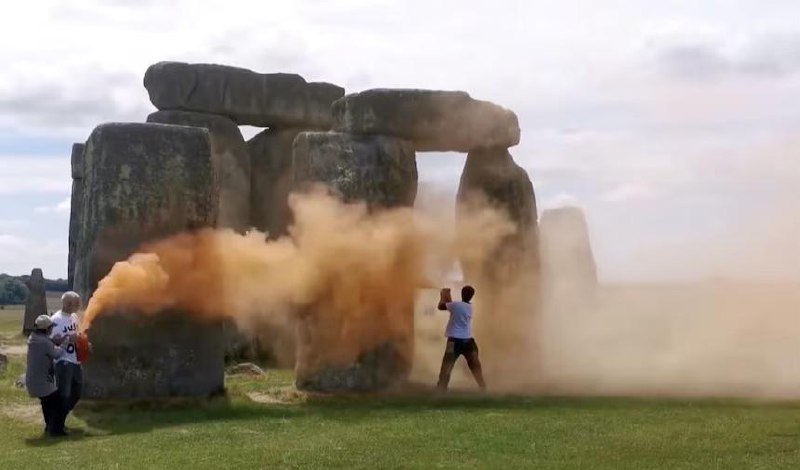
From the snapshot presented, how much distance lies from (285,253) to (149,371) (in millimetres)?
3223

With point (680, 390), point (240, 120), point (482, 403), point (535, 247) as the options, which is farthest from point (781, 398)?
point (240, 120)

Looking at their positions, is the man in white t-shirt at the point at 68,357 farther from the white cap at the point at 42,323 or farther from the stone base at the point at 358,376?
the stone base at the point at 358,376

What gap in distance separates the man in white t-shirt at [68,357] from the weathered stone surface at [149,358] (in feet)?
3.85

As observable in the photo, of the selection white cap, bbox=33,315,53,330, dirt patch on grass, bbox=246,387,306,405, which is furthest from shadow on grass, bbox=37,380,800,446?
white cap, bbox=33,315,53,330

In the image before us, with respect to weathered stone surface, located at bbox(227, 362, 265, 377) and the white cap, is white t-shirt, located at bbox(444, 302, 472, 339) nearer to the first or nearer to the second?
weathered stone surface, located at bbox(227, 362, 265, 377)

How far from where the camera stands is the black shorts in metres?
17.8

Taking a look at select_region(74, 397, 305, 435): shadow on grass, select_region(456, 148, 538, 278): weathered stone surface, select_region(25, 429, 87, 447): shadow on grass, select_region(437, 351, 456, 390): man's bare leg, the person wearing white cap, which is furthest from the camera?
select_region(456, 148, 538, 278): weathered stone surface

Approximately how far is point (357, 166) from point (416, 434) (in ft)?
20.1

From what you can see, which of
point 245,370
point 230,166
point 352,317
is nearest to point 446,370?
point 352,317

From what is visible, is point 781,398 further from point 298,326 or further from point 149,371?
point 149,371

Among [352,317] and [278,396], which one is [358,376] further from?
[278,396]

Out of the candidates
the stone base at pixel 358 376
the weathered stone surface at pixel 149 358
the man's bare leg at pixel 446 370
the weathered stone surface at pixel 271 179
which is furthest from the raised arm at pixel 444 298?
the weathered stone surface at pixel 271 179

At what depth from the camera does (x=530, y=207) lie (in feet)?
69.3

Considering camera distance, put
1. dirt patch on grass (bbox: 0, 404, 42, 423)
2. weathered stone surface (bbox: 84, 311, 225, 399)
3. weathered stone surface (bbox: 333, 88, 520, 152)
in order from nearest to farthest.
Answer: dirt patch on grass (bbox: 0, 404, 42, 423) → weathered stone surface (bbox: 84, 311, 225, 399) → weathered stone surface (bbox: 333, 88, 520, 152)
